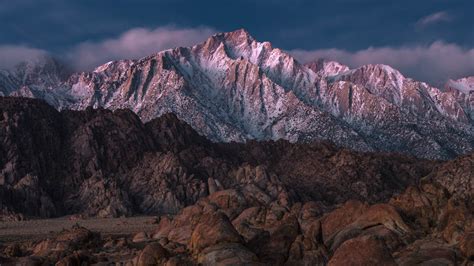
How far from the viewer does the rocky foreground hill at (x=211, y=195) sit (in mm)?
38188

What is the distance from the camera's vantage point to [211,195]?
89062 millimetres

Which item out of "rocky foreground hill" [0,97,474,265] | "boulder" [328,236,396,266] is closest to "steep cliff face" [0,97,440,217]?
"rocky foreground hill" [0,97,474,265]

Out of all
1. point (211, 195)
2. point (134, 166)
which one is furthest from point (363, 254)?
point (134, 166)

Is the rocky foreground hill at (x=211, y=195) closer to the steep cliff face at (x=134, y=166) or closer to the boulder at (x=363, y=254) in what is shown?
the boulder at (x=363, y=254)

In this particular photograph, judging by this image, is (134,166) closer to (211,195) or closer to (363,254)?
(211,195)

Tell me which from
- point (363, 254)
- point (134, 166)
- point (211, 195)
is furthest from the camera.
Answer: point (134, 166)

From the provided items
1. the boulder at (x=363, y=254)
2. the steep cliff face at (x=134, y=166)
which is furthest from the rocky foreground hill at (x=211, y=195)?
the steep cliff face at (x=134, y=166)

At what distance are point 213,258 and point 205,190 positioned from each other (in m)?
118

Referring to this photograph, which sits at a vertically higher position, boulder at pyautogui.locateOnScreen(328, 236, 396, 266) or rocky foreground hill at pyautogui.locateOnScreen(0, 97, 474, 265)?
rocky foreground hill at pyautogui.locateOnScreen(0, 97, 474, 265)

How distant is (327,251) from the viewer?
39688 mm

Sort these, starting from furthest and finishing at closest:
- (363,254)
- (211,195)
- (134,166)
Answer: (134,166)
(211,195)
(363,254)

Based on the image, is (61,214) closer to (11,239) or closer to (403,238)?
(11,239)

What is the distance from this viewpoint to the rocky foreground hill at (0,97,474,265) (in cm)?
3819

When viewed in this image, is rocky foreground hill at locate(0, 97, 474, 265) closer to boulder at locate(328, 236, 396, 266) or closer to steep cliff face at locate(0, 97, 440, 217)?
boulder at locate(328, 236, 396, 266)
